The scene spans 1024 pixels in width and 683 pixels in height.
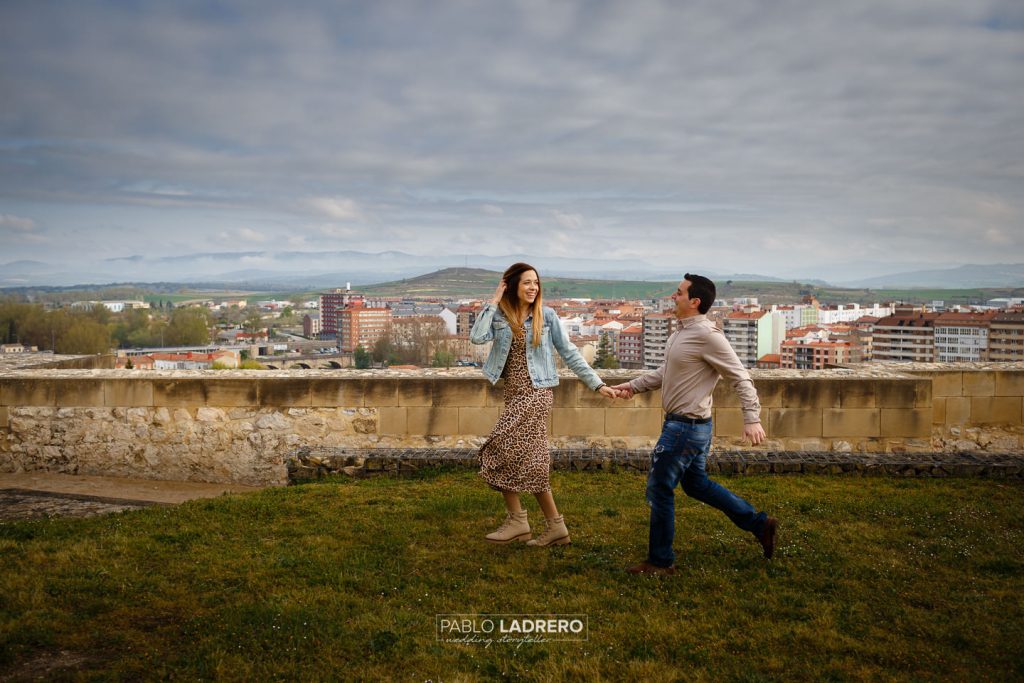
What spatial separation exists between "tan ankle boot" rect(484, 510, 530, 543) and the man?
0.93 meters

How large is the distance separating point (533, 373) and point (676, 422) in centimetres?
107

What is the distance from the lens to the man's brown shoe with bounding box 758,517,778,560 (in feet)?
16.3

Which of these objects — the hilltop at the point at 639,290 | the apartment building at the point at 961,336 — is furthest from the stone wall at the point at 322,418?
the hilltop at the point at 639,290

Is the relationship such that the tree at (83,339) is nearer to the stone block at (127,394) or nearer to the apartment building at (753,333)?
the apartment building at (753,333)

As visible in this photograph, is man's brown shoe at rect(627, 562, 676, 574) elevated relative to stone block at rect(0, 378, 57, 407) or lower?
lower

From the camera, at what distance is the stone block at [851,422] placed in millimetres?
9266

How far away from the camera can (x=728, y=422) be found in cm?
927

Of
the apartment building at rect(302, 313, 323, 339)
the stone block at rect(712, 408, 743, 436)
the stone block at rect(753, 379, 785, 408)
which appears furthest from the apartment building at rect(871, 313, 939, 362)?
the apartment building at rect(302, 313, 323, 339)

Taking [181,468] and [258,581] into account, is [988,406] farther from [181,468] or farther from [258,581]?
[181,468]

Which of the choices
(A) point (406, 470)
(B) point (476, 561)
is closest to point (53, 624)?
(B) point (476, 561)

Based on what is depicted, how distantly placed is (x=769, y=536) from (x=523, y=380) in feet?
6.19

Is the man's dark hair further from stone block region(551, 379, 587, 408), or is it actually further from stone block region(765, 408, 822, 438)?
A: stone block region(765, 408, 822, 438)

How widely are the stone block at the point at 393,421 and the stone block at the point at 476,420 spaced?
2.19 ft

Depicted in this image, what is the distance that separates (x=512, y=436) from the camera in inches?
208
